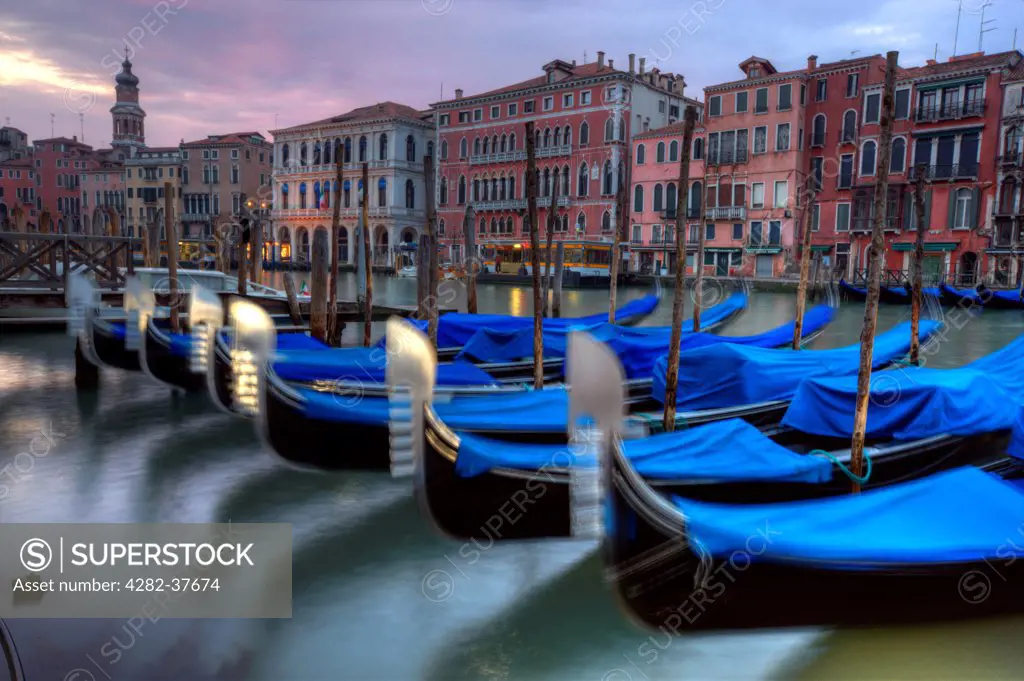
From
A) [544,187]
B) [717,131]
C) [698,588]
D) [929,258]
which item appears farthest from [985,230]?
[698,588]

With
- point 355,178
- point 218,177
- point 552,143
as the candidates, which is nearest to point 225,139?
point 218,177

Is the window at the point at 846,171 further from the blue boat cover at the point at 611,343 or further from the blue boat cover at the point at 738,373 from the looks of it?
the blue boat cover at the point at 738,373

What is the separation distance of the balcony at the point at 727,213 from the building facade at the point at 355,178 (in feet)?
40.8

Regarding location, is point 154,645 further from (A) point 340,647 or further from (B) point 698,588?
(B) point 698,588

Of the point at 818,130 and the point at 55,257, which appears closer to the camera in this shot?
the point at 55,257

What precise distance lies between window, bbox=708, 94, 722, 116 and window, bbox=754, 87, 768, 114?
1.34 metres

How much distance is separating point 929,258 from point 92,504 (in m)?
23.0

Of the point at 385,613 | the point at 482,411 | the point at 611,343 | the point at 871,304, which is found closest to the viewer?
the point at 385,613

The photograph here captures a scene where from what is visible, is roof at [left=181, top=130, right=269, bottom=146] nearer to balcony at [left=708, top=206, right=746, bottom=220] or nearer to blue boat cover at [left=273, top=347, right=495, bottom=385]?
balcony at [left=708, top=206, right=746, bottom=220]

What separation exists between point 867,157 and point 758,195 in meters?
3.43

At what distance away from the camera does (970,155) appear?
20.7 metres

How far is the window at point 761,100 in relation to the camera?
24000 millimetres

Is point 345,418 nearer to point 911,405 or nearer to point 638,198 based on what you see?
point 911,405

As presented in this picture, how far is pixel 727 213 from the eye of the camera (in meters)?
24.8
